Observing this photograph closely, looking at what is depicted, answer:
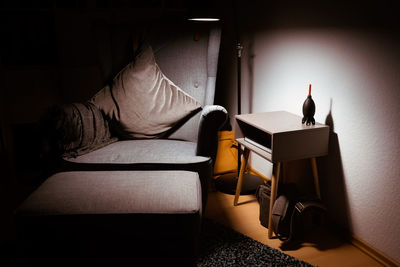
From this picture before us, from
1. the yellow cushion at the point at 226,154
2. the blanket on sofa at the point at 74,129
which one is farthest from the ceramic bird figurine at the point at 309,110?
the blanket on sofa at the point at 74,129

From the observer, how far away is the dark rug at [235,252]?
149 centimetres

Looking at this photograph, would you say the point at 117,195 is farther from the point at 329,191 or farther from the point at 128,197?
the point at 329,191

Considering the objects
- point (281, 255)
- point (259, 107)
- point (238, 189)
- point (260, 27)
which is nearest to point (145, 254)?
point (281, 255)

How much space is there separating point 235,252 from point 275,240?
0.82 feet

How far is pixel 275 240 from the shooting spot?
168 cm

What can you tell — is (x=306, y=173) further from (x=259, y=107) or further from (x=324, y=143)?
(x=259, y=107)

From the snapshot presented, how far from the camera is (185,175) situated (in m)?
1.47

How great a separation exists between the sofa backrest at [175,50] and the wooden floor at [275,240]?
2.24 ft

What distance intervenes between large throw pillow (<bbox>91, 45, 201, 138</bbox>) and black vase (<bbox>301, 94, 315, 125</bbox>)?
2.29 ft

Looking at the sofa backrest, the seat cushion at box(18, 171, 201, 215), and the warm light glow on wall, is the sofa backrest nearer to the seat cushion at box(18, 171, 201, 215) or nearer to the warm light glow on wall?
the warm light glow on wall

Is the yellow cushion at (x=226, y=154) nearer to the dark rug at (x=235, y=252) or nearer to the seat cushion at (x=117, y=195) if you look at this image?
the dark rug at (x=235, y=252)

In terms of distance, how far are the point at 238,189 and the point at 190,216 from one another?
86 cm

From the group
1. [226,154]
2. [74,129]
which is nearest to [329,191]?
[226,154]

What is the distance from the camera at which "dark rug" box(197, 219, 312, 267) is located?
58.7 inches
